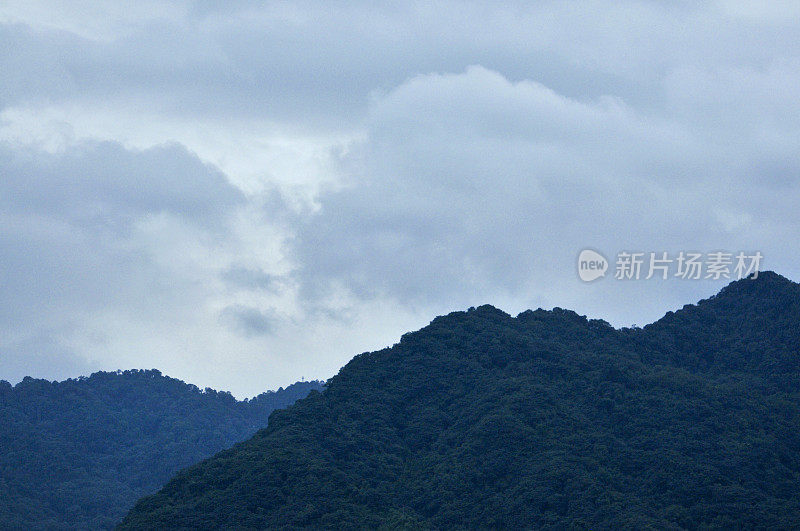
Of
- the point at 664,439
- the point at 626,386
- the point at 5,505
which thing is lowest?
the point at 5,505

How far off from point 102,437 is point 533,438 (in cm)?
6316

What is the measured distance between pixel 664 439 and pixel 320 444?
19970mm

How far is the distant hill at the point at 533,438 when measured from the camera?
48.5m

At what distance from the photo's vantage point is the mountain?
82.2 meters

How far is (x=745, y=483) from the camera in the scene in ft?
161

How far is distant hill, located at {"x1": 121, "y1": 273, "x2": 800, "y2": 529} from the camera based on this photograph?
4847 cm

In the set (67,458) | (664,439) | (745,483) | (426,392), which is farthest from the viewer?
(67,458)

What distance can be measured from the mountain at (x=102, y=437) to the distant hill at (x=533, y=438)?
32104mm

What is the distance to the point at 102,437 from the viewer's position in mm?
101312

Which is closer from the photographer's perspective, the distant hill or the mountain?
the distant hill

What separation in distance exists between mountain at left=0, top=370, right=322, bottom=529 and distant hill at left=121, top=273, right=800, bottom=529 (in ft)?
105

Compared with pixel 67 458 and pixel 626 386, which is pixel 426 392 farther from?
pixel 67 458

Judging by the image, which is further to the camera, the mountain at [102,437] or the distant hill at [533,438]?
the mountain at [102,437]

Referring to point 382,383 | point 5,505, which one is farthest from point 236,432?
point 382,383
